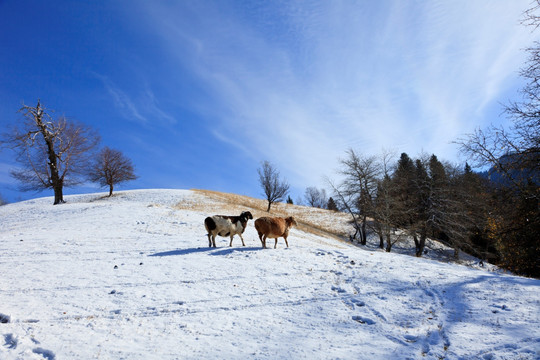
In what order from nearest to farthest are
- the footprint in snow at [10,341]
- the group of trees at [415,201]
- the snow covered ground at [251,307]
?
the footprint in snow at [10,341], the snow covered ground at [251,307], the group of trees at [415,201]

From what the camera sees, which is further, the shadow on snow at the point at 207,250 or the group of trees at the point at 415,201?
the group of trees at the point at 415,201

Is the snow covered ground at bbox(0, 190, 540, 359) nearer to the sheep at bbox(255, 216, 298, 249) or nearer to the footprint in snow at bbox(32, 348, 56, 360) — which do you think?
the footprint in snow at bbox(32, 348, 56, 360)

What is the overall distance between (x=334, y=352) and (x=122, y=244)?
433 inches

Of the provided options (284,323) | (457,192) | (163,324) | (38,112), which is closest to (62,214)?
(38,112)


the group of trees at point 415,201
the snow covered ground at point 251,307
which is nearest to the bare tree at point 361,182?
the group of trees at point 415,201

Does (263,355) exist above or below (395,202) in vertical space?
below

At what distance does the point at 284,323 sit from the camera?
5.95 m

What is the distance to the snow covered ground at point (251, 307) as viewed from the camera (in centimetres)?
491

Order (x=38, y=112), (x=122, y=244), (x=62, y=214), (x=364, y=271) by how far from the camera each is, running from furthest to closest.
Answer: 1. (x=38, y=112)
2. (x=62, y=214)
3. (x=122, y=244)
4. (x=364, y=271)

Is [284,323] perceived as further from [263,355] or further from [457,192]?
[457,192]

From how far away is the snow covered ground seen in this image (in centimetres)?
491

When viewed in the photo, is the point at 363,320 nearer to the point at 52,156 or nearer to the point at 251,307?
the point at 251,307

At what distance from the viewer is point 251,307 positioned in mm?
6590

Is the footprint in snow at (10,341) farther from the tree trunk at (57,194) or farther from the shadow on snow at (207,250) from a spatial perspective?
the tree trunk at (57,194)
